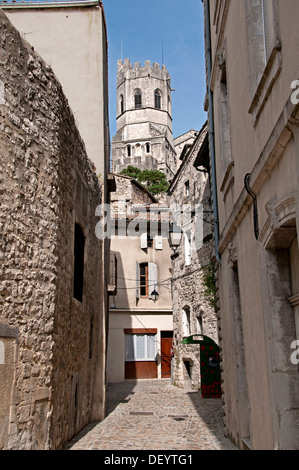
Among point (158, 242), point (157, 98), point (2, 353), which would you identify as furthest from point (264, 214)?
point (157, 98)

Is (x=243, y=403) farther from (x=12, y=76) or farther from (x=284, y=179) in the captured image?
(x=12, y=76)

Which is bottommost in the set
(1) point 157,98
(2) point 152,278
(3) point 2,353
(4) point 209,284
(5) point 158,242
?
(3) point 2,353

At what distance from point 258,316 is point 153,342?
663 inches

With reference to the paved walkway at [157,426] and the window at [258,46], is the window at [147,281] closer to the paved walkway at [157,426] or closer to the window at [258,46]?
the paved walkway at [157,426]

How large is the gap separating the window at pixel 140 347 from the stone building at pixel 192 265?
363 cm

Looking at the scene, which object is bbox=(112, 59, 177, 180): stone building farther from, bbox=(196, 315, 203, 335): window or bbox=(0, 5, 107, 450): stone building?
bbox=(0, 5, 107, 450): stone building

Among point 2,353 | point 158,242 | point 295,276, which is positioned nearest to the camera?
point 295,276

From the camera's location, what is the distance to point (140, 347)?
20.7m

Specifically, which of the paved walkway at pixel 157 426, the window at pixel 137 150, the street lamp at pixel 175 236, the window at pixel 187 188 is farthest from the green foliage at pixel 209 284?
the window at pixel 137 150

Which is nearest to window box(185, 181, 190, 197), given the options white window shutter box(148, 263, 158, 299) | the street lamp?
the street lamp

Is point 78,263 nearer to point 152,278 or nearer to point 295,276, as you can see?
point 295,276

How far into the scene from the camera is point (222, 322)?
761 cm

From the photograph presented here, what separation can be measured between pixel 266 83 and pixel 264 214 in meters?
1.17

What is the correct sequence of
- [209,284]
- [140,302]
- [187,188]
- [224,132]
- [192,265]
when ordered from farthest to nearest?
[140,302] < [187,188] < [192,265] < [209,284] < [224,132]
